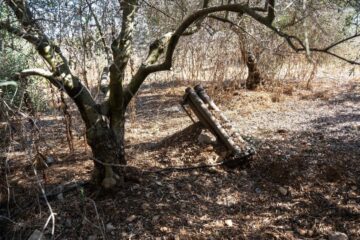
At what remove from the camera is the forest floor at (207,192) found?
3.33 meters

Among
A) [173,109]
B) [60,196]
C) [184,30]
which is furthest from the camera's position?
[173,109]

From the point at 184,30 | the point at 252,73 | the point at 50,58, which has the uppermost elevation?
the point at 184,30

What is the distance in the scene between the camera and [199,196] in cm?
375

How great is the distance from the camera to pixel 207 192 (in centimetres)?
382

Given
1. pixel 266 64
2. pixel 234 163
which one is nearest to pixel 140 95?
pixel 266 64

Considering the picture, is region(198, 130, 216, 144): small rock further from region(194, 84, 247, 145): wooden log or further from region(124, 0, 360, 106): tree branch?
region(124, 0, 360, 106): tree branch

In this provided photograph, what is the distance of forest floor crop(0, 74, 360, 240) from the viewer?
3328 millimetres

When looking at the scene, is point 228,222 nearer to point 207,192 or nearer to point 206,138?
point 207,192

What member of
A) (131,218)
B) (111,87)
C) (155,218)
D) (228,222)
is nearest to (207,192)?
(228,222)

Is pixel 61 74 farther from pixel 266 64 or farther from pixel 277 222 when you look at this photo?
pixel 266 64

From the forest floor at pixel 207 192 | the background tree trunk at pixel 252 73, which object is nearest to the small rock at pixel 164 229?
the forest floor at pixel 207 192

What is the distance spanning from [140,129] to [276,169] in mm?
2563

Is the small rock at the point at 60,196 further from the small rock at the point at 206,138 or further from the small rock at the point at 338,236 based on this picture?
the small rock at the point at 338,236

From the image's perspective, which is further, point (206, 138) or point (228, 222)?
point (206, 138)
